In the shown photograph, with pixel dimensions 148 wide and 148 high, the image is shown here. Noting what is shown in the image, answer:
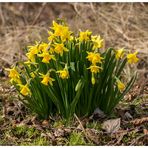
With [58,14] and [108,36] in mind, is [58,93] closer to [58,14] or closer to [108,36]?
[108,36]

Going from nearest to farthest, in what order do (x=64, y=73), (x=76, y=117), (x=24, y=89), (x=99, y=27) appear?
(x=64, y=73), (x=24, y=89), (x=76, y=117), (x=99, y=27)

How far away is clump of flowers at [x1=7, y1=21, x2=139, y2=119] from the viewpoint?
13.1ft

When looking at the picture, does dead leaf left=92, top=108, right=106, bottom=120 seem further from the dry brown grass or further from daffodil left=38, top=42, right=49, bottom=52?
the dry brown grass

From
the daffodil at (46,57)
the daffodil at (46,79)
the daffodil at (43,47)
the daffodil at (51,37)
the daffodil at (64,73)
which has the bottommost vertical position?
the daffodil at (46,79)

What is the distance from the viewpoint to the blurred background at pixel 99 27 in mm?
6711

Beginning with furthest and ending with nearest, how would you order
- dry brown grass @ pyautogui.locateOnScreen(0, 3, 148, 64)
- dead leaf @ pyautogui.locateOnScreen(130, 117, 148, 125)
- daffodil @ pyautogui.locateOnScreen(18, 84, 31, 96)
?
dry brown grass @ pyautogui.locateOnScreen(0, 3, 148, 64)
dead leaf @ pyautogui.locateOnScreen(130, 117, 148, 125)
daffodil @ pyautogui.locateOnScreen(18, 84, 31, 96)

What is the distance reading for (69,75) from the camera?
4.09 metres

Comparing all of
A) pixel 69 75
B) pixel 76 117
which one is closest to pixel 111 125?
pixel 76 117

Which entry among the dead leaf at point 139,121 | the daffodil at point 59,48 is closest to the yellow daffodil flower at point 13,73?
the daffodil at point 59,48

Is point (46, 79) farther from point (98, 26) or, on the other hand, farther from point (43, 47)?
point (98, 26)

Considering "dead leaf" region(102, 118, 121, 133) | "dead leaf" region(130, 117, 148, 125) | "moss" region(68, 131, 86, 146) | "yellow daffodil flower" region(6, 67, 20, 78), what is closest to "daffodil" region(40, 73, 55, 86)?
"yellow daffodil flower" region(6, 67, 20, 78)

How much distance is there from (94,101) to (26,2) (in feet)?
17.9

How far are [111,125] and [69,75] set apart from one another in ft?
1.74

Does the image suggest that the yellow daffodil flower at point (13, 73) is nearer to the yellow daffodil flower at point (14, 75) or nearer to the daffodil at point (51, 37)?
the yellow daffodil flower at point (14, 75)
